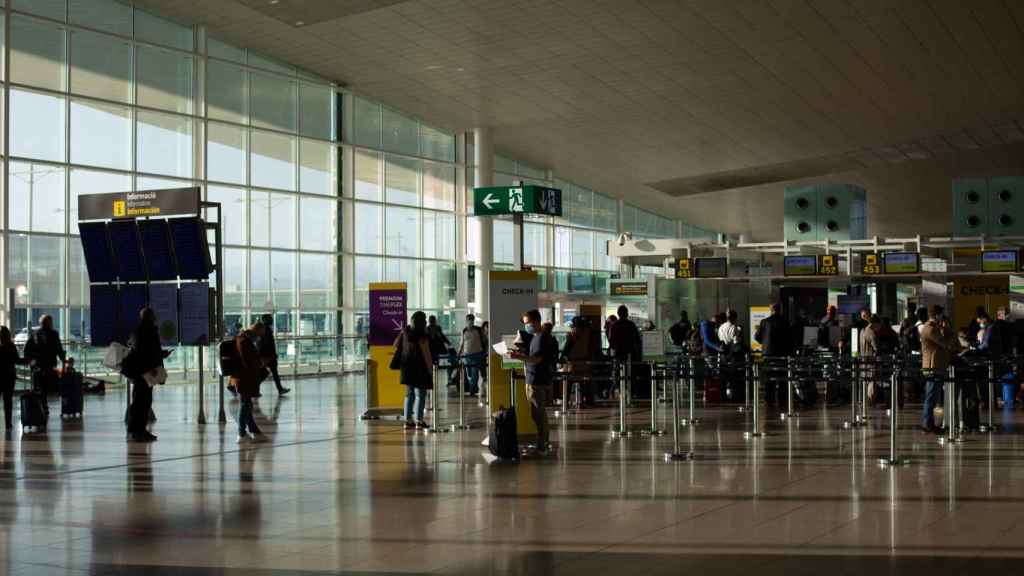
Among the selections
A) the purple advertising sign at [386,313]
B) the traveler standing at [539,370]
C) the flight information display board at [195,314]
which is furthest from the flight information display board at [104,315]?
the traveler standing at [539,370]

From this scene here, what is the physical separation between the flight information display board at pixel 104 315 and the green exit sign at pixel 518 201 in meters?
6.04

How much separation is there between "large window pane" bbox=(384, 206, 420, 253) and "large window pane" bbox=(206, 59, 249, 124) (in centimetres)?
662

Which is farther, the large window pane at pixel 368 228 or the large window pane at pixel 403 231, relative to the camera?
the large window pane at pixel 403 231

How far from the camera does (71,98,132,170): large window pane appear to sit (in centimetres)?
2686

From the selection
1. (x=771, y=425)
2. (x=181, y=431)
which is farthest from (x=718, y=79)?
(x=181, y=431)

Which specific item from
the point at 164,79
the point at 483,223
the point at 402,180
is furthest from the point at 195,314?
the point at 483,223

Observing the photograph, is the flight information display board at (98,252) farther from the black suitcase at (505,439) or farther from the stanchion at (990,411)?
the stanchion at (990,411)

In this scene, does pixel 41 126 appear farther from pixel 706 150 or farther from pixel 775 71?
pixel 706 150

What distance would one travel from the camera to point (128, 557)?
280 inches

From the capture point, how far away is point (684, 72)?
99.5 feet

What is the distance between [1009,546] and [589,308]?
1815cm

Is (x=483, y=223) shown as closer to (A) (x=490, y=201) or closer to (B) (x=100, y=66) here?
(B) (x=100, y=66)

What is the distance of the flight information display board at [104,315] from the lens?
17.1m

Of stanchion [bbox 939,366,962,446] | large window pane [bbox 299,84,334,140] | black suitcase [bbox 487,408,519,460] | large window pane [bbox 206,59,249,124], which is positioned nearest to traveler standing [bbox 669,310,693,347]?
stanchion [bbox 939,366,962,446]
